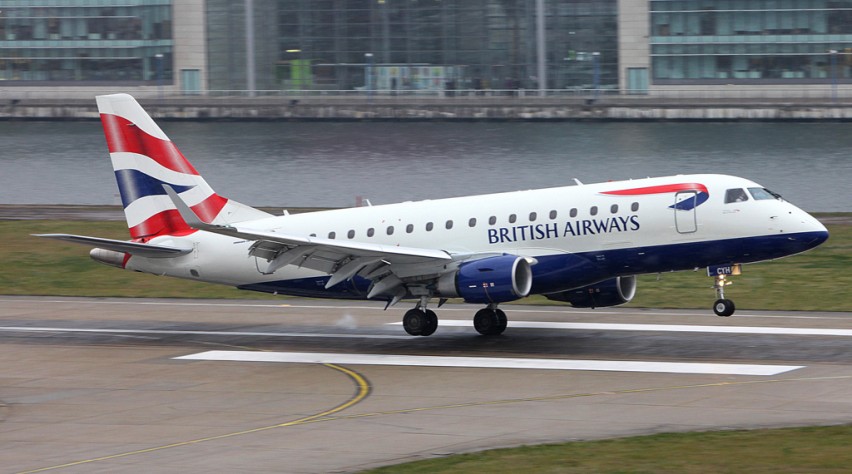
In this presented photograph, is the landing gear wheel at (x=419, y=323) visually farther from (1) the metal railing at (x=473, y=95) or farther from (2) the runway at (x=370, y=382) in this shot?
(1) the metal railing at (x=473, y=95)

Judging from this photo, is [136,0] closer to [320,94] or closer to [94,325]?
[320,94]

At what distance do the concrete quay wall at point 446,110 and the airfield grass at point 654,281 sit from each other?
246 ft

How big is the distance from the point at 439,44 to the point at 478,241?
12088cm

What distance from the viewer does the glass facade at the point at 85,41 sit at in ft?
500

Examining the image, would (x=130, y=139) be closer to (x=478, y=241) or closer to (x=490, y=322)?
(x=478, y=241)

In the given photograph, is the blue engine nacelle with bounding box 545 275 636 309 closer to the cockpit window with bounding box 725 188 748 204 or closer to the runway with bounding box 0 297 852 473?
the runway with bounding box 0 297 852 473

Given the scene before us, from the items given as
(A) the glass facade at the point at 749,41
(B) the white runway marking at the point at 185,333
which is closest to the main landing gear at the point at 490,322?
(B) the white runway marking at the point at 185,333

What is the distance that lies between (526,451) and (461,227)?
13.1m

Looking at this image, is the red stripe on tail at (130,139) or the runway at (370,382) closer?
the runway at (370,382)

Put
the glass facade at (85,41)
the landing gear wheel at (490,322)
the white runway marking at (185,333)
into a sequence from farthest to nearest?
the glass facade at (85,41) < the white runway marking at (185,333) < the landing gear wheel at (490,322)

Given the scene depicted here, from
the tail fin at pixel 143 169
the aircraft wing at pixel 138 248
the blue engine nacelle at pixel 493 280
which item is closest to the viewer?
the blue engine nacelle at pixel 493 280

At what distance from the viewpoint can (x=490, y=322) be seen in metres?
33.4

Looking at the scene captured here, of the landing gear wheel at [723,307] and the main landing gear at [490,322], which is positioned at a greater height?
the landing gear wheel at [723,307]

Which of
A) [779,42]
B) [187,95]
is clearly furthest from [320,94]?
[779,42]
